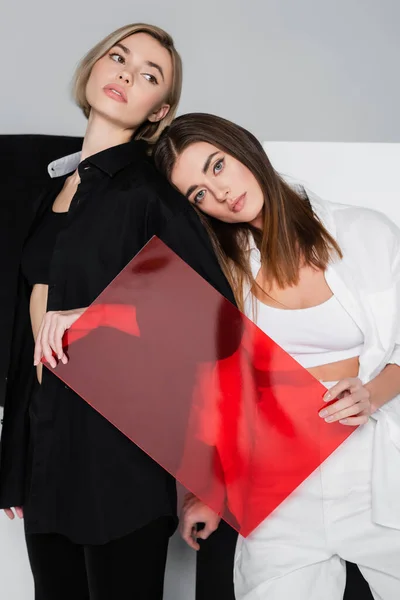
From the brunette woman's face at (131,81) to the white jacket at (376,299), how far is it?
1.37 ft

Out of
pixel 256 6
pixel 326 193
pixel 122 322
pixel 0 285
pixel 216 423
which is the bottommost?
pixel 0 285

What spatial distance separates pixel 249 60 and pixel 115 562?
215cm

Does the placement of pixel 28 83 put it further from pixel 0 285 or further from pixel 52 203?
pixel 52 203

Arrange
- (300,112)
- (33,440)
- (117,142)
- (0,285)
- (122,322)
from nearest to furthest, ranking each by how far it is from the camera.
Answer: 1. (122,322)
2. (33,440)
3. (117,142)
4. (0,285)
5. (300,112)

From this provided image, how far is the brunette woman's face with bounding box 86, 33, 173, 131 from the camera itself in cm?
180

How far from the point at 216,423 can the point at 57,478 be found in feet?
1.17

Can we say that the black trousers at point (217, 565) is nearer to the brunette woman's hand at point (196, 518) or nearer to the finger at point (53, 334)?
the brunette woman's hand at point (196, 518)

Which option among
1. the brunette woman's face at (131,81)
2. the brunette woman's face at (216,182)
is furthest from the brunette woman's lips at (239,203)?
the brunette woman's face at (131,81)

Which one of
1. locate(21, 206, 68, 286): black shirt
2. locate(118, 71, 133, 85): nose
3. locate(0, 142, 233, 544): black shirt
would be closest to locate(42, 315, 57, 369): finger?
locate(0, 142, 233, 544): black shirt

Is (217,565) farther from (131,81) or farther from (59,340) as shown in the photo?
(131,81)

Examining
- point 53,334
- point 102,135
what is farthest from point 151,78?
point 53,334

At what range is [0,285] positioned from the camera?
2367 millimetres

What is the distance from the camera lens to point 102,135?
1848 millimetres

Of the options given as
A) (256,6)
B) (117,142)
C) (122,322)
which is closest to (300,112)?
(256,6)
